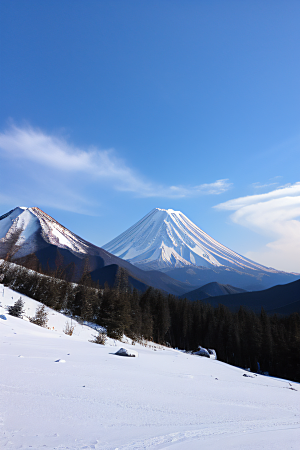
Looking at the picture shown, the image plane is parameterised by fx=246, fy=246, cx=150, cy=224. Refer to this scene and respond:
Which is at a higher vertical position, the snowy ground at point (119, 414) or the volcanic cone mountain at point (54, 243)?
the volcanic cone mountain at point (54, 243)

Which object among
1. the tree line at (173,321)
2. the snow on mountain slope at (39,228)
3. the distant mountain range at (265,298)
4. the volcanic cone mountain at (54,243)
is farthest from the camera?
the snow on mountain slope at (39,228)

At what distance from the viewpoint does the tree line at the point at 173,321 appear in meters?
19.6

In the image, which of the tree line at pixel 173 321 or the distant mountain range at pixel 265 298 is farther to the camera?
the distant mountain range at pixel 265 298

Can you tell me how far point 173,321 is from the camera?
4788cm

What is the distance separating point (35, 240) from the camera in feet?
421

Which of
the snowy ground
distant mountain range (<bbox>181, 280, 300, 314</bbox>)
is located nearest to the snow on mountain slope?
distant mountain range (<bbox>181, 280, 300, 314</bbox>)

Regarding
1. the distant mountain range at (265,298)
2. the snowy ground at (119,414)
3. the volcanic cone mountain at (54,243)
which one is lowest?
the snowy ground at (119,414)

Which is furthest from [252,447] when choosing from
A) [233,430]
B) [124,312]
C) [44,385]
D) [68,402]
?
[124,312]

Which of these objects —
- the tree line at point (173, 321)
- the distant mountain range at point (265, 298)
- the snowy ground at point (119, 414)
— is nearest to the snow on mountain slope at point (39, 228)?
the distant mountain range at point (265, 298)

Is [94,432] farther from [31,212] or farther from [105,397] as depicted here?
[31,212]

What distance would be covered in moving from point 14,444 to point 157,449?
1028 mm

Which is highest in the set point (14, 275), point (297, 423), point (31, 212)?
point (31, 212)

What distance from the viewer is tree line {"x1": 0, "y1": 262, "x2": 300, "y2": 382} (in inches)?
770

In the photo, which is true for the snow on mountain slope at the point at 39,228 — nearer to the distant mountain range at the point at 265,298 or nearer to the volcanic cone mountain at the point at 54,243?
the volcanic cone mountain at the point at 54,243
